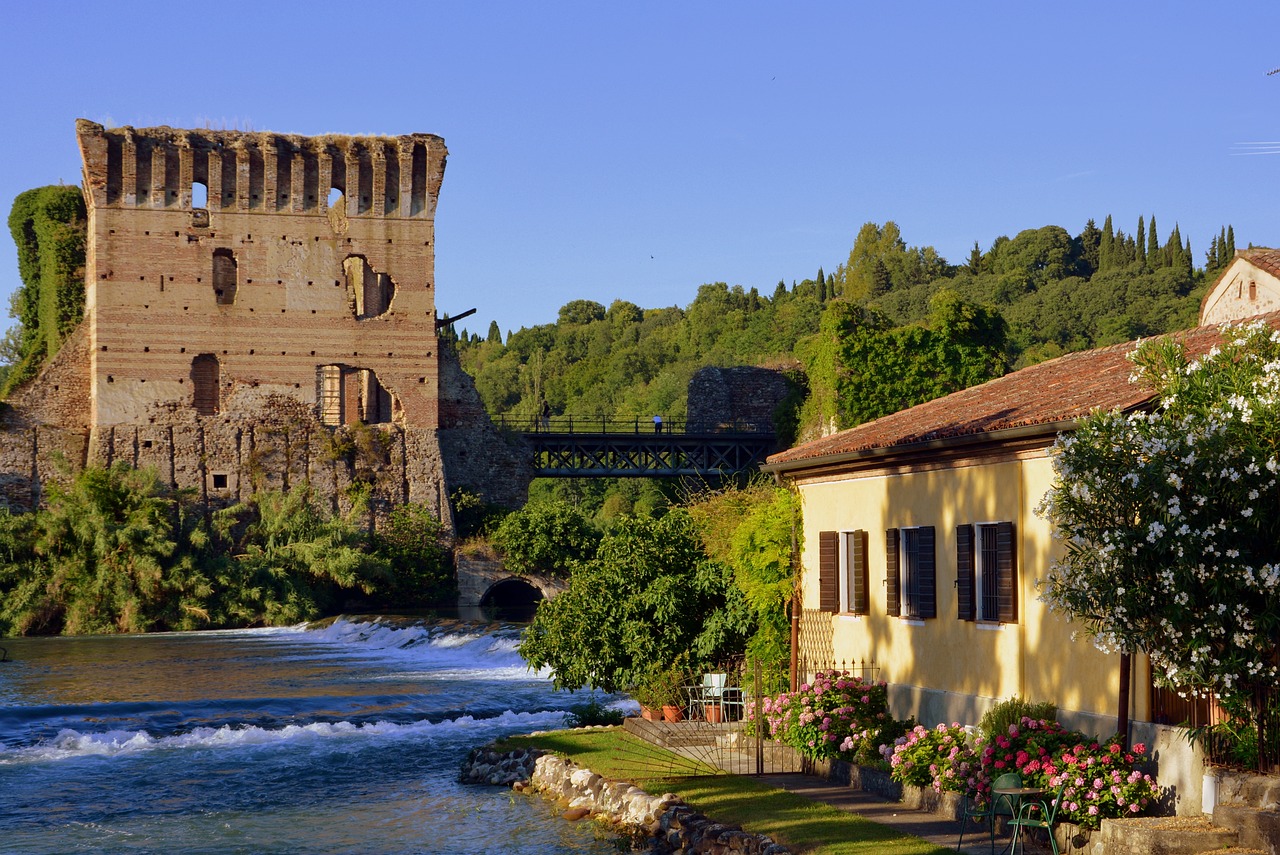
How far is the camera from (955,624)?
12.8 m

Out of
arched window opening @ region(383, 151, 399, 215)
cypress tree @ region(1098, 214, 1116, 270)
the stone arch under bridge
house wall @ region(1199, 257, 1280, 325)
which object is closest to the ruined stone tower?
arched window opening @ region(383, 151, 399, 215)

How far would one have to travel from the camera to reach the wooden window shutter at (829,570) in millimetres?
15008

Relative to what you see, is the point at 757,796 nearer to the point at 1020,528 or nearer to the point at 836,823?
the point at 836,823

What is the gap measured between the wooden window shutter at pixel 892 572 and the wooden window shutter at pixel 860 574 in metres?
0.44

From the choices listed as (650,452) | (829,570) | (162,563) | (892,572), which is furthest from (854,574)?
(650,452)

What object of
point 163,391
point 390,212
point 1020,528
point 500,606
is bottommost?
point 500,606

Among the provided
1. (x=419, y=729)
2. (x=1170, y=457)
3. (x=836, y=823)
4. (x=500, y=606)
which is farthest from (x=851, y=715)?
(x=500, y=606)

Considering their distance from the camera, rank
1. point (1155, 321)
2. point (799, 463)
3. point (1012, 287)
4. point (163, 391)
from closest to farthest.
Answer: point (799, 463) < point (163, 391) < point (1155, 321) < point (1012, 287)

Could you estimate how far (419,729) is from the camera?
66.8ft

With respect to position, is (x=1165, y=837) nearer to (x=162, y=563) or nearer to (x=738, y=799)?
(x=738, y=799)

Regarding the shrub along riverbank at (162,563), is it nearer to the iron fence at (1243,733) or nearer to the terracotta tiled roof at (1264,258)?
the terracotta tiled roof at (1264,258)

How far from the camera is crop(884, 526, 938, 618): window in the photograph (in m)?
13.1

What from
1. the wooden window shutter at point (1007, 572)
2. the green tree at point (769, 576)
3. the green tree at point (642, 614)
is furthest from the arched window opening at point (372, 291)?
the wooden window shutter at point (1007, 572)

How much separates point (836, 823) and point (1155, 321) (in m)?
75.5
